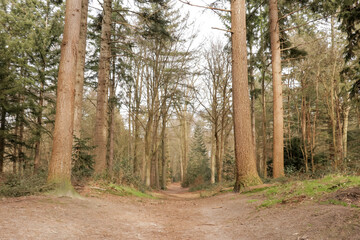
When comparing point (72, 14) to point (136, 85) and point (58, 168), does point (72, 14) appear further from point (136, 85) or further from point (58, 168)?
point (136, 85)

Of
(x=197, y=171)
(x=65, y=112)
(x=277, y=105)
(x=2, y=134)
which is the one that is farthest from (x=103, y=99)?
(x=197, y=171)

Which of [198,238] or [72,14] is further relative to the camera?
[72,14]

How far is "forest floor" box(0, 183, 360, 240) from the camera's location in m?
3.11

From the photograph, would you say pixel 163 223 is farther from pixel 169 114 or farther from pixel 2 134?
pixel 169 114

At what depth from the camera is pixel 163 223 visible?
5.44m

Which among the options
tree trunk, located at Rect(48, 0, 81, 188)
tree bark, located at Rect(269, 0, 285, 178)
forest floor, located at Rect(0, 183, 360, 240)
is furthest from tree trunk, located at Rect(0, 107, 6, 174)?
tree bark, located at Rect(269, 0, 285, 178)

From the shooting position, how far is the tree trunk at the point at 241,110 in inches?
341

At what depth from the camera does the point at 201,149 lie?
1401 inches

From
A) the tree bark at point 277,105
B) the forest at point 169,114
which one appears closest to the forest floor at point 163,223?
the forest at point 169,114

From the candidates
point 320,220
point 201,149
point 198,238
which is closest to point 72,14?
point 198,238

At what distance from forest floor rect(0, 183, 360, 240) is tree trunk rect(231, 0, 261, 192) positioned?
2771 mm

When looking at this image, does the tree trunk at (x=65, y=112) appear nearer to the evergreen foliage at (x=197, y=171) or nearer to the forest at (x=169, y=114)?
the forest at (x=169, y=114)

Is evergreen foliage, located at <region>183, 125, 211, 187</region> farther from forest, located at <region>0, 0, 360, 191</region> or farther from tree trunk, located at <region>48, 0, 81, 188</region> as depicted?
tree trunk, located at <region>48, 0, 81, 188</region>

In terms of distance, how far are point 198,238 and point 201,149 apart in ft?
104
